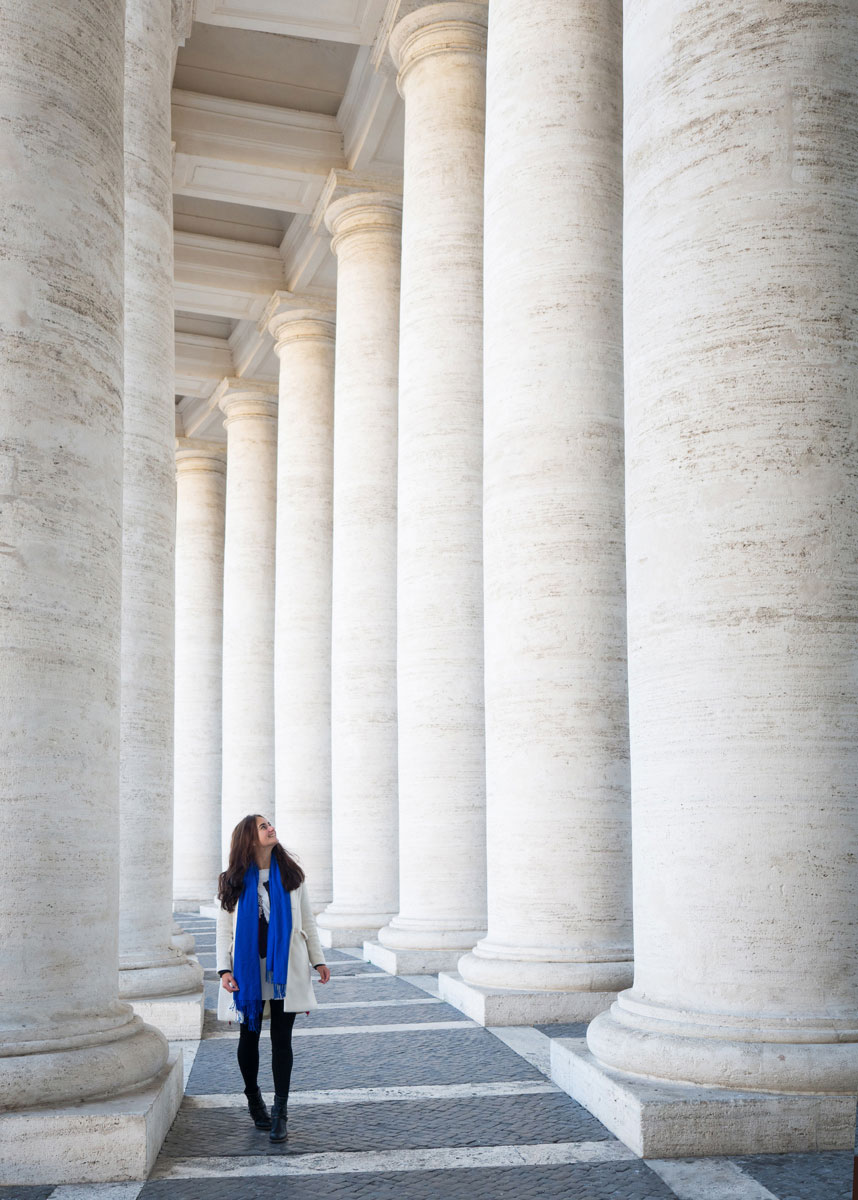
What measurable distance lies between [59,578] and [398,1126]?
11.7 m

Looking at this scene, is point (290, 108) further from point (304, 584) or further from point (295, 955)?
point (295, 955)

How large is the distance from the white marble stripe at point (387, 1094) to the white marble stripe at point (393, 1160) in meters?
4.14

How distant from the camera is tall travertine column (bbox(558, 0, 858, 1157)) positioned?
68.2 ft

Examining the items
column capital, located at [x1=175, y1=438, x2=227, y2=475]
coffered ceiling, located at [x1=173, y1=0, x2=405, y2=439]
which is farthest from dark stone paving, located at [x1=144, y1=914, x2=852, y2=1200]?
column capital, located at [x1=175, y1=438, x2=227, y2=475]

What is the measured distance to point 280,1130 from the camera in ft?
74.4

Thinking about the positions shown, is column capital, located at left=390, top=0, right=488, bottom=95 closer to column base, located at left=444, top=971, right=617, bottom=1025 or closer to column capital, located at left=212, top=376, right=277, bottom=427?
column base, located at left=444, top=971, right=617, bottom=1025

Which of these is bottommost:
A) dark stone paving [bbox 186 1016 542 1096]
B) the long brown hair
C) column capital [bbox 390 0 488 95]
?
dark stone paving [bbox 186 1016 542 1096]

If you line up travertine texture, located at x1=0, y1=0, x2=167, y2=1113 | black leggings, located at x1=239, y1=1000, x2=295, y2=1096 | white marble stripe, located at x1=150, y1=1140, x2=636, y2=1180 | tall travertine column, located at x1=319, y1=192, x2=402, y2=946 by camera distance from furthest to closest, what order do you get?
tall travertine column, located at x1=319, y1=192, x2=402, y2=946 → black leggings, located at x1=239, y1=1000, x2=295, y2=1096 → white marble stripe, located at x1=150, y1=1140, x2=636, y2=1180 → travertine texture, located at x1=0, y1=0, x2=167, y2=1113

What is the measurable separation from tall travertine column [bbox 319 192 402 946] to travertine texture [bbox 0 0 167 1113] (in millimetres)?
36079

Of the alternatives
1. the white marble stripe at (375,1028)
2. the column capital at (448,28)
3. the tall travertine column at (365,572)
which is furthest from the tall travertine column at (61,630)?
the tall travertine column at (365,572)

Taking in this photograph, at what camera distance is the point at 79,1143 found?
1936 cm

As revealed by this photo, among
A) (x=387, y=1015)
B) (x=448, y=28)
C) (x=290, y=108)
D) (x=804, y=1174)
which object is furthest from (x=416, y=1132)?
(x=290, y=108)

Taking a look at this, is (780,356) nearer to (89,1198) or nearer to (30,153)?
(30,153)

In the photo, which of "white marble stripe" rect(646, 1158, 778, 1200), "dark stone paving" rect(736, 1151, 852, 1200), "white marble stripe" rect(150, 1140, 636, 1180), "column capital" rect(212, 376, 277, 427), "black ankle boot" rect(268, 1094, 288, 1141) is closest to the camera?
"dark stone paving" rect(736, 1151, 852, 1200)
